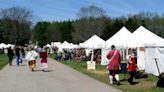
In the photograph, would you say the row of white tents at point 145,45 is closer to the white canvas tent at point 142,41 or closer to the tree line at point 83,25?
the white canvas tent at point 142,41

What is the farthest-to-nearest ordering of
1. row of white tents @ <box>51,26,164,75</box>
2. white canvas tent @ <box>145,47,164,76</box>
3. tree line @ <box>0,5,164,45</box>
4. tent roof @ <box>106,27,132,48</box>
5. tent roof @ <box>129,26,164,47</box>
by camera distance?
tree line @ <box>0,5,164,45</box> < tent roof @ <box>106,27,132,48</box> < tent roof @ <box>129,26,164,47</box> < row of white tents @ <box>51,26,164,75</box> < white canvas tent @ <box>145,47,164,76</box>

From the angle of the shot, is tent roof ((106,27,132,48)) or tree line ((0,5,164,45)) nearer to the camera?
tent roof ((106,27,132,48))

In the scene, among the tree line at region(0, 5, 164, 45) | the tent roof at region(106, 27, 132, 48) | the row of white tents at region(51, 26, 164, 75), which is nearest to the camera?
the row of white tents at region(51, 26, 164, 75)

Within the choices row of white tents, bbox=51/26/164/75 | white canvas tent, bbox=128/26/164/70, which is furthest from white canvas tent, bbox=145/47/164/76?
white canvas tent, bbox=128/26/164/70

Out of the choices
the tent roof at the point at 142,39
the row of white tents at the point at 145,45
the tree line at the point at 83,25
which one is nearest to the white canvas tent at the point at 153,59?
the row of white tents at the point at 145,45

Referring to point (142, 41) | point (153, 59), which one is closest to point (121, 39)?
point (142, 41)

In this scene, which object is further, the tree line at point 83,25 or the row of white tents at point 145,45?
the tree line at point 83,25

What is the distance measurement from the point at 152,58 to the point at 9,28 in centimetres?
11348

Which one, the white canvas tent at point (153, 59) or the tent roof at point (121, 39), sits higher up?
the tent roof at point (121, 39)

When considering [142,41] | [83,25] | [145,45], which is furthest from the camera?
[83,25]

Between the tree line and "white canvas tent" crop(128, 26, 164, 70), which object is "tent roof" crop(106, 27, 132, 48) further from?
the tree line

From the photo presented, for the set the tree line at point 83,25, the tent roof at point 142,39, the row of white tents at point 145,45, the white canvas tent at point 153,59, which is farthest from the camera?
the tree line at point 83,25

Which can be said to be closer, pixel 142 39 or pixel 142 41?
pixel 142 41

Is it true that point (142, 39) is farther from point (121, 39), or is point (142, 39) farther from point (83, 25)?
point (83, 25)
